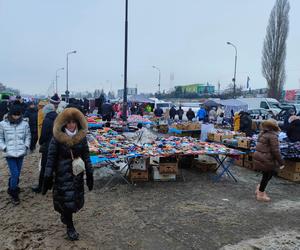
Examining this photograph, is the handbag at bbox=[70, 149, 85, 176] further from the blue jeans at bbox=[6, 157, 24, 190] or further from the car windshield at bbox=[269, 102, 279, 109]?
the car windshield at bbox=[269, 102, 279, 109]

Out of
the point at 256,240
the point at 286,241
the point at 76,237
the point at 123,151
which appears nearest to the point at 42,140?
the point at 123,151

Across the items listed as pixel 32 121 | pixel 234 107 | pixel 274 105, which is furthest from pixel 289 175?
pixel 274 105

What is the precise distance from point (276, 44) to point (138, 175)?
37.3m

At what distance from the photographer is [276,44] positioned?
39.3 meters

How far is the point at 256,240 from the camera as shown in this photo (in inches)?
173

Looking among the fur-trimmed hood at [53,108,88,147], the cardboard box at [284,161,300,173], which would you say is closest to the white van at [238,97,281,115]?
the cardboard box at [284,161,300,173]

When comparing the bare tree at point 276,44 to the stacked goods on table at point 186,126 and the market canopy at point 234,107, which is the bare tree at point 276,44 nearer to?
the market canopy at point 234,107

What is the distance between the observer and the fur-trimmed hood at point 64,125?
384 cm

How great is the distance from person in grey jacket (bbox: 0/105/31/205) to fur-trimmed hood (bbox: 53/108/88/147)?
1787 mm

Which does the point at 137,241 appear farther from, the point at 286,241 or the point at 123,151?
the point at 123,151

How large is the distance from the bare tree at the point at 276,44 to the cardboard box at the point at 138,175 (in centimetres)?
3686

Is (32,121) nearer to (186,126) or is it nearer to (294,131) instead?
(294,131)

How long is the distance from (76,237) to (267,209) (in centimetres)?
339

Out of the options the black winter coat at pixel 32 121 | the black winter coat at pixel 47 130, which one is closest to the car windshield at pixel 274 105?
the black winter coat at pixel 32 121
